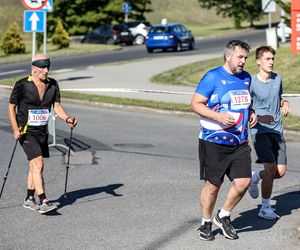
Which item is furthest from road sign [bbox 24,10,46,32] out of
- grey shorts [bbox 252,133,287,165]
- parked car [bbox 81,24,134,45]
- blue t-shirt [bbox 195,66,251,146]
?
parked car [bbox 81,24,134,45]

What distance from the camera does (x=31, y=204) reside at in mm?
9148

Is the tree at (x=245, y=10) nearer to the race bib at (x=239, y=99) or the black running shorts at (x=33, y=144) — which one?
the black running shorts at (x=33, y=144)

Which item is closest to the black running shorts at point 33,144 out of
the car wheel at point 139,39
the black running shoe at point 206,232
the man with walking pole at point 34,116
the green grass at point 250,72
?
the man with walking pole at point 34,116

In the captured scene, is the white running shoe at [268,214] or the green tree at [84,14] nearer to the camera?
the white running shoe at [268,214]

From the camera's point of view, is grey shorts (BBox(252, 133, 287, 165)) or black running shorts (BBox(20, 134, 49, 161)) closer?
grey shorts (BBox(252, 133, 287, 165))

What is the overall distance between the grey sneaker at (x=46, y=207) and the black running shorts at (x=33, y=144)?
538 millimetres

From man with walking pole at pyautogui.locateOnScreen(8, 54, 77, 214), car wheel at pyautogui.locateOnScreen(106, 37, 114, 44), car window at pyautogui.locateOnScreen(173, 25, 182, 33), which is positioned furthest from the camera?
car wheel at pyautogui.locateOnScreen(106, 37, 114, 44)

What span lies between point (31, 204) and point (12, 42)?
3837cm

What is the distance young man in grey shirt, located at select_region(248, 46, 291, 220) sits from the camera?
28.1 feet

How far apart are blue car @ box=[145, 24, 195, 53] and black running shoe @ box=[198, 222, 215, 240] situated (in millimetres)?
39200

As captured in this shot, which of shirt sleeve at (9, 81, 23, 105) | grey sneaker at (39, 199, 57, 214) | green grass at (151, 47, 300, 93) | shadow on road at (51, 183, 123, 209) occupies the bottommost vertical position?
green grass at (151, 47, 300, 93)

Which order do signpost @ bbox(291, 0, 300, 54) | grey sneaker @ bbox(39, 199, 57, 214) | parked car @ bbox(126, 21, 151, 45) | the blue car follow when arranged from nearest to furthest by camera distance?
grey sneaker @ bbox(39, 199, 57, 214) → signpost @ bbox(291, 0, 300, 54) → the blue car → parked car @ bbox(126, 21, 151, 45)

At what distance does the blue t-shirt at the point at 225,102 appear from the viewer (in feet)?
24.8

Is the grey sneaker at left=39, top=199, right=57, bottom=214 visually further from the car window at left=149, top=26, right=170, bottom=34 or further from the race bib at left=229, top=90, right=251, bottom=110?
the car window at left=149, top=26, right=170, bottom=34
